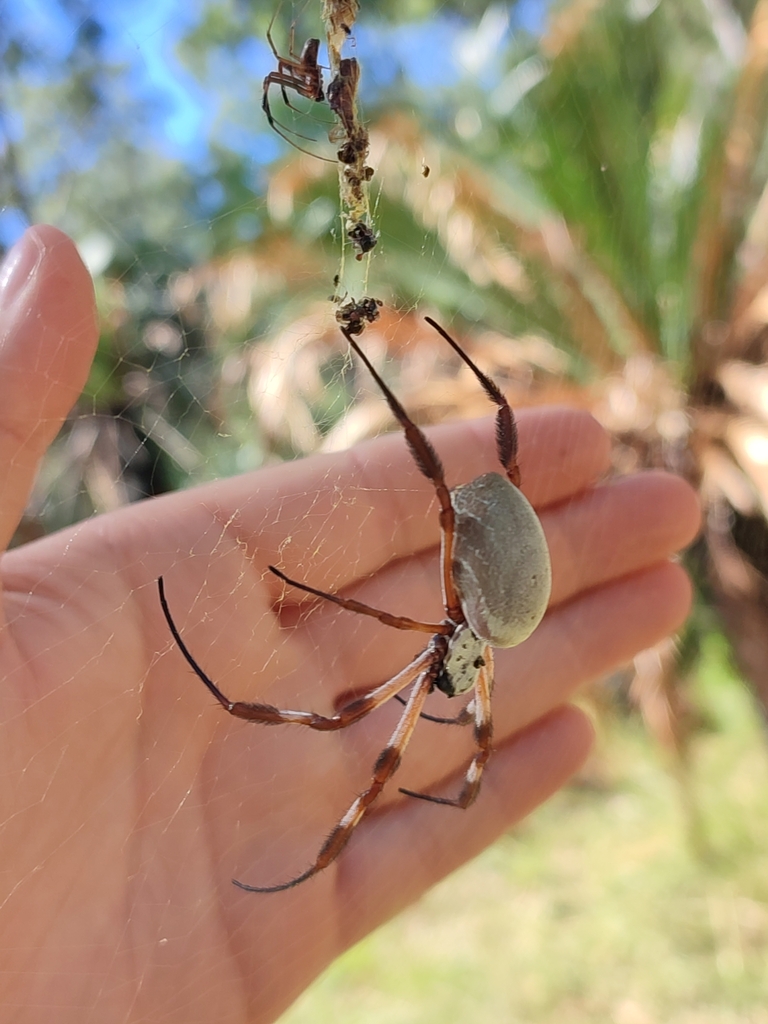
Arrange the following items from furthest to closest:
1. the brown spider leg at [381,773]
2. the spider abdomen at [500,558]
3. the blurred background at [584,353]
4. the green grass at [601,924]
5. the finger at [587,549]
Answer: the green grass at [601,924] → the blurred background at [584,353] → the finger at [587,549] → the brown spider leg at [381,773] → the spider abdomen at [500,558]

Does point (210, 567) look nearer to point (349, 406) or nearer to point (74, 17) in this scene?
point (349, 406)

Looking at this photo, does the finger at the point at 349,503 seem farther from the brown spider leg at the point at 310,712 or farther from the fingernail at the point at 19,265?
the fingernail at the point at 19,265

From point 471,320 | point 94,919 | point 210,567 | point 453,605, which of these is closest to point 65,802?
point 94,919

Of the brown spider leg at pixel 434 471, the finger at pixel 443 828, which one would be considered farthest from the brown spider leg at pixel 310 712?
the finger at pixel 443 828

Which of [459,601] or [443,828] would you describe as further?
[443,828]

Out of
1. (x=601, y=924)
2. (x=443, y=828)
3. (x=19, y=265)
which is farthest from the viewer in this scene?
(x=601, y=924)

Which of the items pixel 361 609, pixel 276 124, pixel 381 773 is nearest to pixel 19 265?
pixel 276 124

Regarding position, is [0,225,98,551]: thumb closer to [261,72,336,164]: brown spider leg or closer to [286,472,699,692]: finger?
[261,72,336,164]: brown spider leg

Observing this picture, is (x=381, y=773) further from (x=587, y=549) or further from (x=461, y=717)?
(x=587, y=549)
